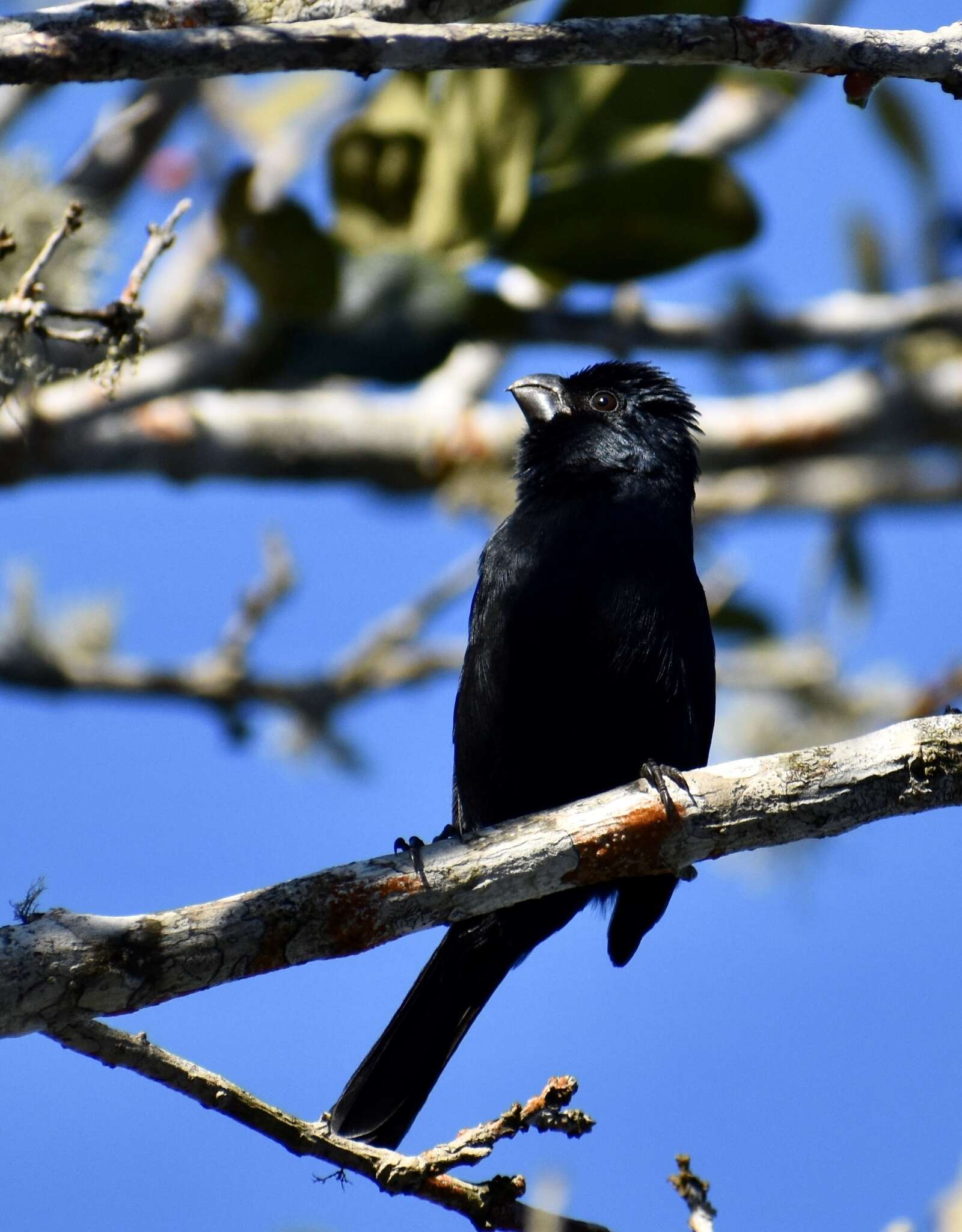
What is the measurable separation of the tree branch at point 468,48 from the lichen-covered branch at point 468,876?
54.4 inches

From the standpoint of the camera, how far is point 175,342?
19.2 ft

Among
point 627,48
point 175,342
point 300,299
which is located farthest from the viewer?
point 175,342

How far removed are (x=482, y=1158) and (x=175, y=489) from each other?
3580mm

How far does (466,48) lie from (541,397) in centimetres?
217

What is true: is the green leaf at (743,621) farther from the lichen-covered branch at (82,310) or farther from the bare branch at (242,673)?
the lichen-covered branch at (82,310)

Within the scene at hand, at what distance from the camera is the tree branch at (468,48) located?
8.48ft

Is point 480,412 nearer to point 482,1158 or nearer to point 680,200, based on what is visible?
point 680,200

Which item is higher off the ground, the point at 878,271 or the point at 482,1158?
the point at 878,271

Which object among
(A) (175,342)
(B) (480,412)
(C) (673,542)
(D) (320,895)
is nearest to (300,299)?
(A) (175,342)

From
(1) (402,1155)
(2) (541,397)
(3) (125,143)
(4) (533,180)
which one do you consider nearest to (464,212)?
(4) (533,180)

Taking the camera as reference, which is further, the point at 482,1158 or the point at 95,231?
the point at 95,231

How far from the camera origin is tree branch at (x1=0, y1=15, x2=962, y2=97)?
102 inches

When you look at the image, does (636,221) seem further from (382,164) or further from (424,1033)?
(424,1033)

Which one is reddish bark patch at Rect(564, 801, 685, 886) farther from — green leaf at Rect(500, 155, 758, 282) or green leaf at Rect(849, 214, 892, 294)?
green leaf at Rect(849, 214, 892, 294)
